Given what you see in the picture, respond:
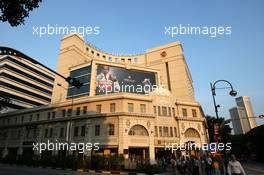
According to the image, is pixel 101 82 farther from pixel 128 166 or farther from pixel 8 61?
pixel 8 61

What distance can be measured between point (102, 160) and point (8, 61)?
4958 centimetres

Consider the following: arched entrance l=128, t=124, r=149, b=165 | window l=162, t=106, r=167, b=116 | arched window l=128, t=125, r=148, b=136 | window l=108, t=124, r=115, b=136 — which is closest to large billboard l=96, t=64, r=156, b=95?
window l=162, t=106, r=167, b=116

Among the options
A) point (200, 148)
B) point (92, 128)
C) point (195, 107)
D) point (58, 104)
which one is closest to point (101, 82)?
point (58, 104)

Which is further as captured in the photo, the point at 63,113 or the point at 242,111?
the point at 242,111

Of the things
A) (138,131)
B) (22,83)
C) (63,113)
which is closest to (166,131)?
(138,131)

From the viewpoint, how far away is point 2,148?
147ft

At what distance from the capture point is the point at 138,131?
105 ft

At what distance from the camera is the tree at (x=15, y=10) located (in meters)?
10.3

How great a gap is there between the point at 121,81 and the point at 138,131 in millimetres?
18380

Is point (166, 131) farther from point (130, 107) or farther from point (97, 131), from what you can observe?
point (97, 131)

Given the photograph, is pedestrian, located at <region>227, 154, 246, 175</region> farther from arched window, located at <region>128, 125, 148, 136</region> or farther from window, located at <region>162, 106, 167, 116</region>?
window, located at <region>162, 106, 167, 116</region>

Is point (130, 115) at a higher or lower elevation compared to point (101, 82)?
lower
